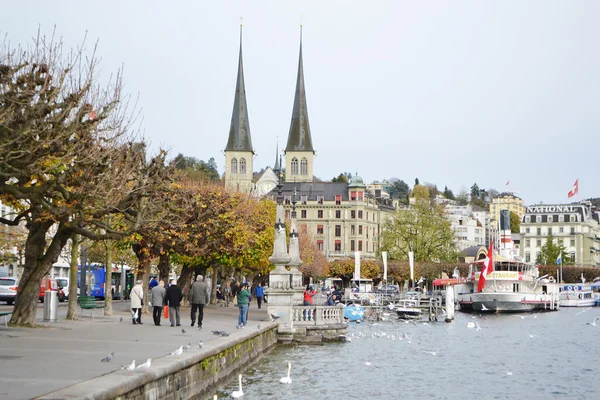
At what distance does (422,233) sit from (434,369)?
72682 mm

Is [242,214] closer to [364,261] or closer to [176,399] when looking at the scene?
[176,399]

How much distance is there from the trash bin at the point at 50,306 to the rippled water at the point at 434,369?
298 inches

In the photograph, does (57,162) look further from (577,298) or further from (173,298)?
(577,298)

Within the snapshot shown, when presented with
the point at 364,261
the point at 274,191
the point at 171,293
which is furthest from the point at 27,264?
the point at 274,191

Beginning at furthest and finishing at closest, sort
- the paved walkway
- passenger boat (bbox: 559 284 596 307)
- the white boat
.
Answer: passenger boat (bbox: 559 284 596 307)
the white boat
the paved walkway

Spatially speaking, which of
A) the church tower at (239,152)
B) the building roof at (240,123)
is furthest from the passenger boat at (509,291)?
the church tower at (239,152)

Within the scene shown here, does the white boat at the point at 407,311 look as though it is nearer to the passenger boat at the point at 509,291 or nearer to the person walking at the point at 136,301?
the passenger boat at the point at 509,291

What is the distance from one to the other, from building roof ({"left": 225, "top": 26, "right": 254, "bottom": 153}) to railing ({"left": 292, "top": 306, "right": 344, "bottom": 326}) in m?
101

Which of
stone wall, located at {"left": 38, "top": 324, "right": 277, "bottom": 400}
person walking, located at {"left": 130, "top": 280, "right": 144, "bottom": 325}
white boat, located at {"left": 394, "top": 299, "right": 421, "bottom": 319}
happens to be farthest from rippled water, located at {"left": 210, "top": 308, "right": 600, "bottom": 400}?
white boat, located at {"left": 394, "top": 299, "right": 421, "bottom": 319}

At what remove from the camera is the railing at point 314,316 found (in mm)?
39375

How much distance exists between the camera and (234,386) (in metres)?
23.7

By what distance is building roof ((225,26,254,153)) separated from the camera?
142 m

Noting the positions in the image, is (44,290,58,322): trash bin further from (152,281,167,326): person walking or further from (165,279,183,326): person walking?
(165,279,183,326): person walking

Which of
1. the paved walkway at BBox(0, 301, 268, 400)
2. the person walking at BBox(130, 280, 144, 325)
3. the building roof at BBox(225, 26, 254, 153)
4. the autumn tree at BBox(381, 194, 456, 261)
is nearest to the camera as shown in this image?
the paved walkway at BBox(0, 301, 268, 400)
